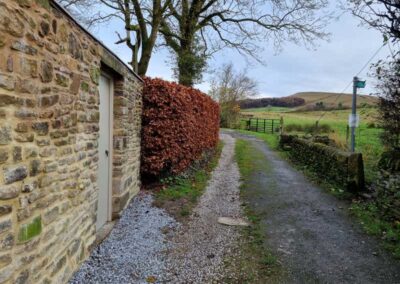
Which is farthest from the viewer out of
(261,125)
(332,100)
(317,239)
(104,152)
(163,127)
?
(261,125)

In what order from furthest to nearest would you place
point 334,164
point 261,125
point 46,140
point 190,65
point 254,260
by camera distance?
point 261,125 < point 190,65 < point 334,164 < point 254,260 < point 46,140

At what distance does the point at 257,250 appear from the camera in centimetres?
435

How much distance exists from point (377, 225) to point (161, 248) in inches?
136

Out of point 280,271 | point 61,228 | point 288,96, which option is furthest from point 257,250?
point 288,96

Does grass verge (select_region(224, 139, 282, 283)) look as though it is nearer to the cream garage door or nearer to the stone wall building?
the stone wall building

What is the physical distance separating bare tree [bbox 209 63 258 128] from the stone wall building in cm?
2915

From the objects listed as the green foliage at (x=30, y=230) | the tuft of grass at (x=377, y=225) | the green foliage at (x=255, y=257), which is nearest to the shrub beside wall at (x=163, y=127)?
the green foliage at (x=255, y=257)

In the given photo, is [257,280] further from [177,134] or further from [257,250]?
[177,134]

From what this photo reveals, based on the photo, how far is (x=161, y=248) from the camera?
14.4 feet

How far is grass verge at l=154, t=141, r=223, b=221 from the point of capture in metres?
6.14

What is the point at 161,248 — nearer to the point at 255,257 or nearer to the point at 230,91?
the point at 255,257

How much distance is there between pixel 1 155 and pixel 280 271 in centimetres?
315

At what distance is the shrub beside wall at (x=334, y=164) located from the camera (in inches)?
274

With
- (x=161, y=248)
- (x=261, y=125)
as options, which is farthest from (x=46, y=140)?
(x=261, y=125)
